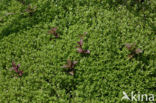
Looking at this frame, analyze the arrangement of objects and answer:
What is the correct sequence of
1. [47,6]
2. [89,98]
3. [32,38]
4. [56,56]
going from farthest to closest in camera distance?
[47,6]
[32,38]
[56,56]
[89,98]

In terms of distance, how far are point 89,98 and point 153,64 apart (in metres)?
1.67

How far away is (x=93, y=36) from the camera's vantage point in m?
4.37

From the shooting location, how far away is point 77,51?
417cm

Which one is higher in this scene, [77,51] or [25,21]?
[25,21]

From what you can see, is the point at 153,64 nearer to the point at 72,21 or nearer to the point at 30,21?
the point at 72,21

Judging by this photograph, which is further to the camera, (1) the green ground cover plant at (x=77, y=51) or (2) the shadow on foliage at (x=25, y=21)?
(2) the shadow on foliage at (x=25, y=21)

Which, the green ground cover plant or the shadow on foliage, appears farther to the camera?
the shadow on foliage

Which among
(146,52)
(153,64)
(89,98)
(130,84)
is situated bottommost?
(89,98)

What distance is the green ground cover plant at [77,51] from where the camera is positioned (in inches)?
151

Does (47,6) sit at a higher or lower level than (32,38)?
higher

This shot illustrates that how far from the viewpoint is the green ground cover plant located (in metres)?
3.85

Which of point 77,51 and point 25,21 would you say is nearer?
point 77,51

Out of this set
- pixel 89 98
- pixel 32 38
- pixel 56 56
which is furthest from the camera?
pixel 32 38

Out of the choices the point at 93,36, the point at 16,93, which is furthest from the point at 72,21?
the point at 16,93
